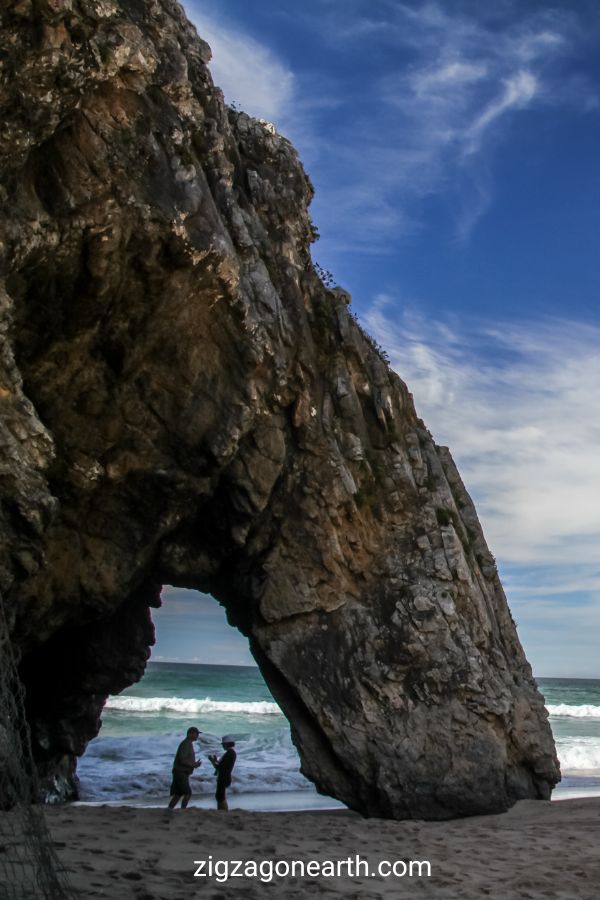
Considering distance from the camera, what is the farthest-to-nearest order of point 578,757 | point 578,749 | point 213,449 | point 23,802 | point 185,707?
point 185,707
point 578,749
point 578,757
point 213,449
point 23,802

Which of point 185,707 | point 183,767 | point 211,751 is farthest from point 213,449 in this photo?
point 185,707

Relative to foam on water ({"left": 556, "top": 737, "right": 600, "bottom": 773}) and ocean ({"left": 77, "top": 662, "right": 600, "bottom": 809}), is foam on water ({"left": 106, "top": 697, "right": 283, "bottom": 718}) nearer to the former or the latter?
ocean ({"left": 77, "top": 662, "right": 600, "bottom": 809})

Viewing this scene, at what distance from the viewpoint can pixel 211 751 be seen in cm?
2786

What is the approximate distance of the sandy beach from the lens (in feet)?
27.5

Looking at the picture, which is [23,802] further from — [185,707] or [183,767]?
[185,707]

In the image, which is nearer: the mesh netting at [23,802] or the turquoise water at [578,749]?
the mesh netting at [23,802]

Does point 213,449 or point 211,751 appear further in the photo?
point 211,751

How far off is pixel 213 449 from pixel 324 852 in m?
6.06

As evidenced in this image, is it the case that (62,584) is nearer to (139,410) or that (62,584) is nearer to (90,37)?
(139,410)

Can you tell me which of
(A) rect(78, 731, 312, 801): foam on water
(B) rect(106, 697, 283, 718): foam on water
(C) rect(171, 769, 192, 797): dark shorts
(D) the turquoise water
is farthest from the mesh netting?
(B) rect(106, 697, 283, 718): foam on water

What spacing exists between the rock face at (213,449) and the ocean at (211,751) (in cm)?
340

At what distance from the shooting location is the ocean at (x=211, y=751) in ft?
64.3

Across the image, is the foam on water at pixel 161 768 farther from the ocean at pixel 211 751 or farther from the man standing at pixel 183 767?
the man standing at pixel 183 767

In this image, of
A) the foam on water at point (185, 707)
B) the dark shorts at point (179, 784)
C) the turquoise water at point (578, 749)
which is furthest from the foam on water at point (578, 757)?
the foam on water at point (185, 707)
